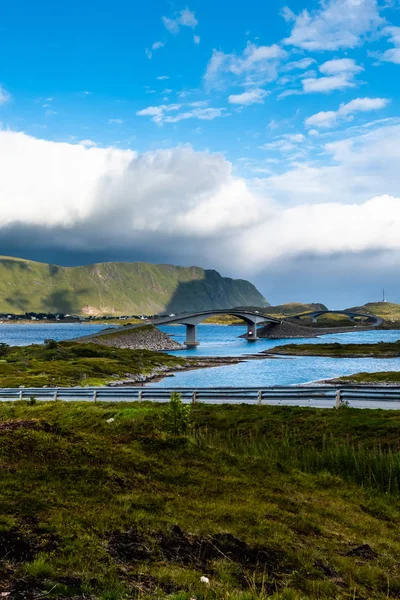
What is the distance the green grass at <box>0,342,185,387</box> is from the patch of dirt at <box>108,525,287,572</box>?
5041 centimetres

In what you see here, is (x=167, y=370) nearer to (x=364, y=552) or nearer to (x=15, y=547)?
(x=364, y=552)

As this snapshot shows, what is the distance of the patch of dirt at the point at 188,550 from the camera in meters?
8.63

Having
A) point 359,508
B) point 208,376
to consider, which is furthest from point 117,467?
point 208,376

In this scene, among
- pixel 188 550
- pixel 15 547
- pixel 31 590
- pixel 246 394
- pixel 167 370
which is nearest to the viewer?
pixel 31 590

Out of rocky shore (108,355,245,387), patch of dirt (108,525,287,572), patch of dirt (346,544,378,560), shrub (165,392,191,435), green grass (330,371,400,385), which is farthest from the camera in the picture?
rocky shore (108,355,245,387)

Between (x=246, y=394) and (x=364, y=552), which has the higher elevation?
(x=364, y=552)

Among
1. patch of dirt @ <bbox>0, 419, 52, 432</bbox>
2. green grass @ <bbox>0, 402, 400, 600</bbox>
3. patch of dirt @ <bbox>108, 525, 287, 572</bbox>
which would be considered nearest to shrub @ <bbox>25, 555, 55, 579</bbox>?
green grass @ <bbox>0, 402, 400, 600</bbox>

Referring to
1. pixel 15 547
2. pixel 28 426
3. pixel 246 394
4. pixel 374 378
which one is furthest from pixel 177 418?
pixel 374 378

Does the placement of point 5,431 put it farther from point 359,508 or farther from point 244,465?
point 359,508

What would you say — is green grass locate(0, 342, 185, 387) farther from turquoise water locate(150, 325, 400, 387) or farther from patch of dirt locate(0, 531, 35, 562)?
patch of dirt locate(0, 531, 35, 562)

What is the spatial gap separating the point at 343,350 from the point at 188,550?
5508 inches

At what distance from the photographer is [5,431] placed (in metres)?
14.4

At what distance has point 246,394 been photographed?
3216 centimetres

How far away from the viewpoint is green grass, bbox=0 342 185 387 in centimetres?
6353
